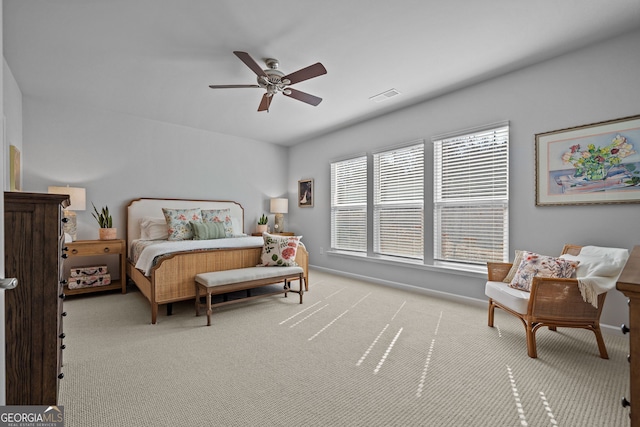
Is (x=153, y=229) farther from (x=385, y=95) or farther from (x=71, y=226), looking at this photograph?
(x=385, y=95)

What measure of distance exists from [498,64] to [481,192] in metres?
1.33

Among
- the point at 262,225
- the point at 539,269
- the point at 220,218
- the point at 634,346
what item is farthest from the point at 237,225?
the point at 634,346

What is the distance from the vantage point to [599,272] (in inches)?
84.3

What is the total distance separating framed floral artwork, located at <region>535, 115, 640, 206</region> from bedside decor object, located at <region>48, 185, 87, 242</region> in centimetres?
529

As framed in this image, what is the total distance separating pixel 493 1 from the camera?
7.04 ft

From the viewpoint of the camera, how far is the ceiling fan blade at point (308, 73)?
2.56 meters

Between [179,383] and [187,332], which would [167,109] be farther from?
[179,383]

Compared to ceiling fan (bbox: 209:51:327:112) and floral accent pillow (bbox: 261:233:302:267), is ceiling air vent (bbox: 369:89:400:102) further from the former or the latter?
floral accent pillow (bbox: 261:233:302:267)

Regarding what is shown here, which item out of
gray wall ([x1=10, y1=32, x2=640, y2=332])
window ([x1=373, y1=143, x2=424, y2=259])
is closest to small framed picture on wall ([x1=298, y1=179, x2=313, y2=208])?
gray wall ([x1=10, y1=32, x2=640, y2=332])

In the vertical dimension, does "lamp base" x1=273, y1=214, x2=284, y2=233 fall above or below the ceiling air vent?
below

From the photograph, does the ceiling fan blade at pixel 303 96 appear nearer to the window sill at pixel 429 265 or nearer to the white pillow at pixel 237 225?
the window sill at pixel 429 265

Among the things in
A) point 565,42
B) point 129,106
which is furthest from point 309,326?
point 129,106

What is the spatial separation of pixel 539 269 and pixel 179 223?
13.9ft

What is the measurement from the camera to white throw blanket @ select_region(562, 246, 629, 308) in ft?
6.81
